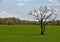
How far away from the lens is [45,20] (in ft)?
259

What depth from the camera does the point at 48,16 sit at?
77062 millimetres

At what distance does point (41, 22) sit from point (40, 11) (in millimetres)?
4499

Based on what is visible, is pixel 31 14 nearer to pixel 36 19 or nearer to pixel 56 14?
pixel 36 19

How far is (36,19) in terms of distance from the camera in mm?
77875

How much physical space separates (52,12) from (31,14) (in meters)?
7.23

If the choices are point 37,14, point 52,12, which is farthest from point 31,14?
point 52,12

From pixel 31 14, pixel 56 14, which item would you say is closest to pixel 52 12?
pixel 56 14

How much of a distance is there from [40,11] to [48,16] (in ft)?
16.8

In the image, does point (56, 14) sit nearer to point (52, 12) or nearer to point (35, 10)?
point (52, 12)

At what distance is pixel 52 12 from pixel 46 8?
388 cm

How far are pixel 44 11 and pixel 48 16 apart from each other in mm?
3589

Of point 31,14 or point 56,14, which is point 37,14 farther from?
point 56,14

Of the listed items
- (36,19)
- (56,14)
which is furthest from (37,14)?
(56,14)

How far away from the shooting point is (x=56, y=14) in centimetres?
7944
